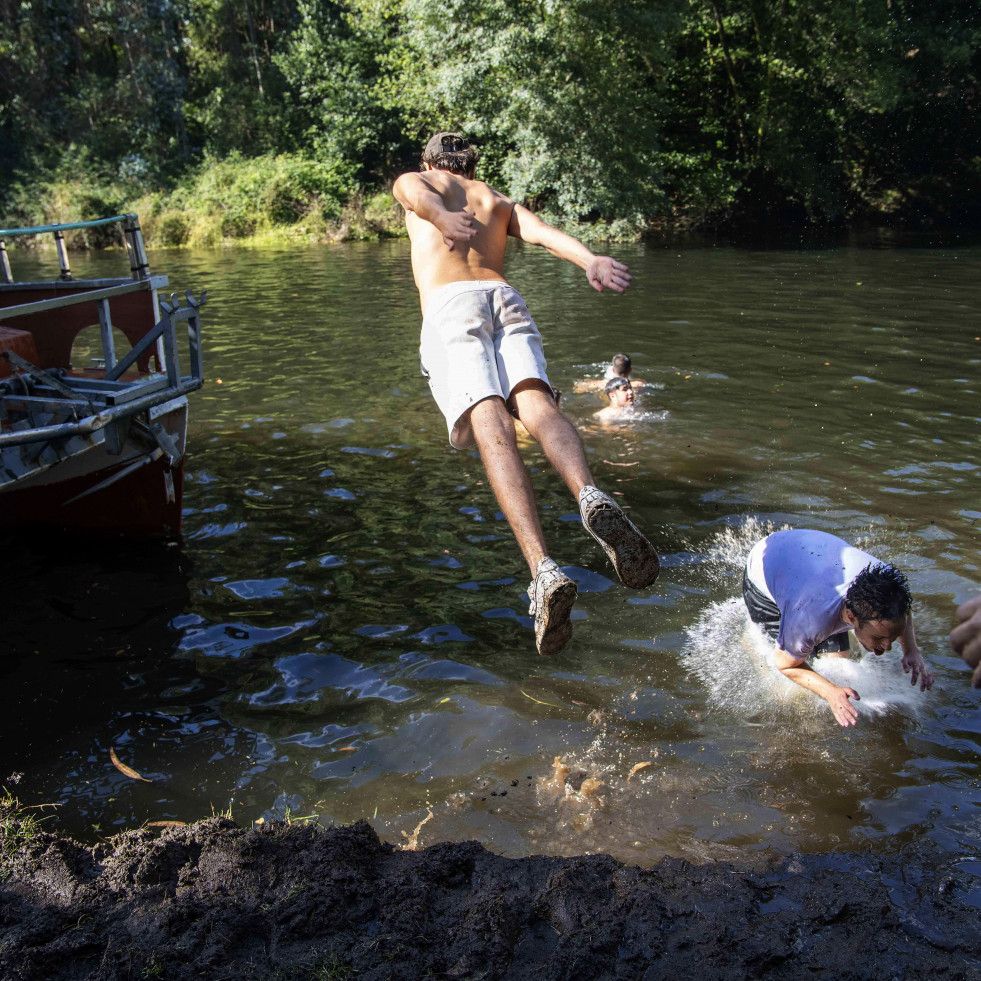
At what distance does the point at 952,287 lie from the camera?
18.5 meters

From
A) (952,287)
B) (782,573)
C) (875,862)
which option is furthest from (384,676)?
(952,287)

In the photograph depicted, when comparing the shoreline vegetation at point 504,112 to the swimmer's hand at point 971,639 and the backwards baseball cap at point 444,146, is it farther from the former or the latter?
the swimmer's hand at point 971,639

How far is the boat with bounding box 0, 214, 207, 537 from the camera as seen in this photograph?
21.4 feet

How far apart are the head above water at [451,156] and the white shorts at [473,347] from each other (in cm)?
76

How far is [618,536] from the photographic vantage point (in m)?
4.26

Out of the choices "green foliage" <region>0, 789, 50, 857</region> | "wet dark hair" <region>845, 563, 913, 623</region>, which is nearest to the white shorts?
"wet dark hair" <region>845, 563, 913, 623</region>

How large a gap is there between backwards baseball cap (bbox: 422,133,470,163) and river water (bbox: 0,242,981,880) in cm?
300

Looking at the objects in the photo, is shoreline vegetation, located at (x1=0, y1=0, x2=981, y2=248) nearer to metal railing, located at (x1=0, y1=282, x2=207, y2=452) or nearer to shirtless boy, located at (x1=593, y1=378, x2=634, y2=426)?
shirtless boy, located at (x1=593, y1=378, x2=634, y2=426)

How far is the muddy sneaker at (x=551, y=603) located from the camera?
4.10 metres

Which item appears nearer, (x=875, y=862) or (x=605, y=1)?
(x=875, y=862)

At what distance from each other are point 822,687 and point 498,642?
2.19m

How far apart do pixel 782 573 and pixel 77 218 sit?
40311mm

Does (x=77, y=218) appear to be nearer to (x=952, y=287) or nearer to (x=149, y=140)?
(x=149, y=140)

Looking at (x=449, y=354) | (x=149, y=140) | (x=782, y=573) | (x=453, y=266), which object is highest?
(x=149, y=140)
